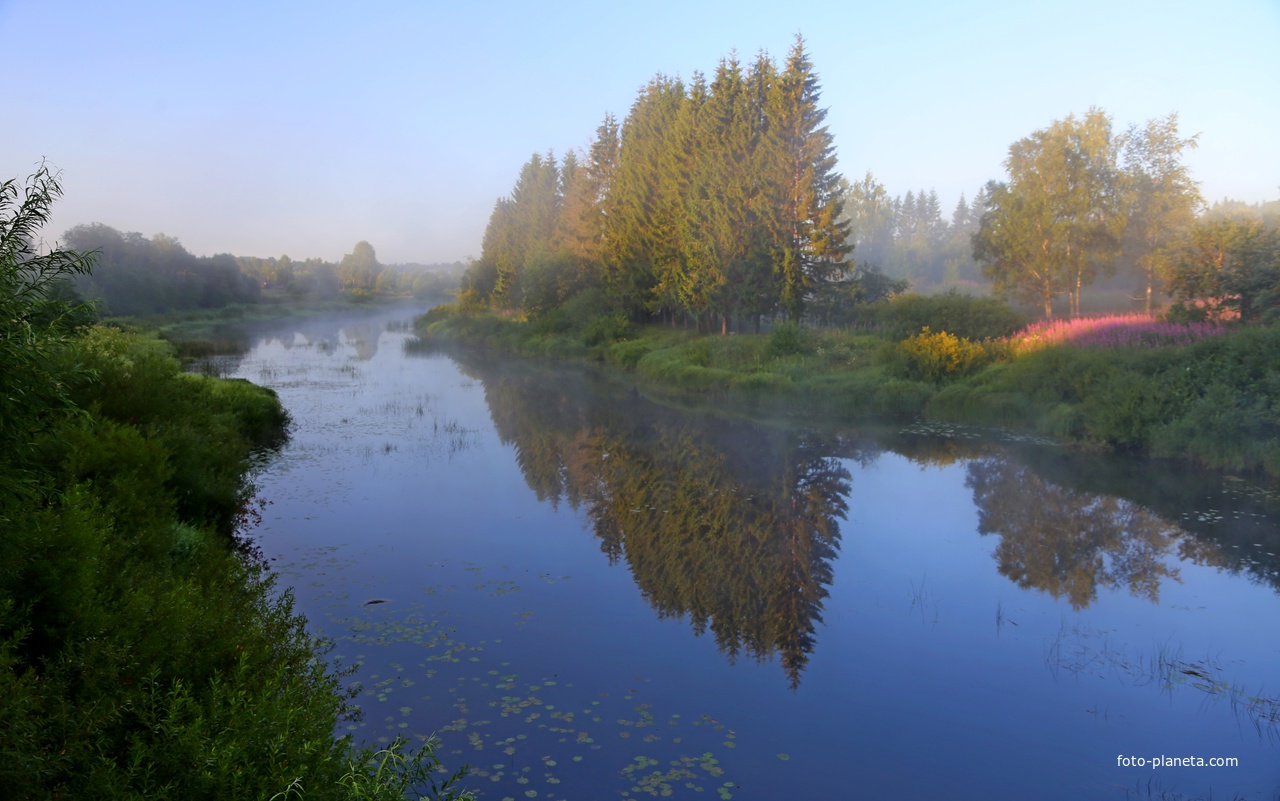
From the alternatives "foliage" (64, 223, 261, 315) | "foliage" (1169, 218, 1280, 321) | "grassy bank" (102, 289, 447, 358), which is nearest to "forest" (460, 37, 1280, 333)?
"foliage" (1169, 218, 1280, 321)

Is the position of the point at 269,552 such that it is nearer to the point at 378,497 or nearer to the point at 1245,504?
the point at 378,497

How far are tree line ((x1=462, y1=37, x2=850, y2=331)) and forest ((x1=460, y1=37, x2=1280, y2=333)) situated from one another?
7 centimetres

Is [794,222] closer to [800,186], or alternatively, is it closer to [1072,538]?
[800,186]

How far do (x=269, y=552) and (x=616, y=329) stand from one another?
28.2m

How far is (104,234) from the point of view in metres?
58.2

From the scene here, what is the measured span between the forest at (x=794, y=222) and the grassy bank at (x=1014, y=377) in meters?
1.95

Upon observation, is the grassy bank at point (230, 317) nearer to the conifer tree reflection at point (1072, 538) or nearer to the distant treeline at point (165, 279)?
the distant treeline at point (165, 279)

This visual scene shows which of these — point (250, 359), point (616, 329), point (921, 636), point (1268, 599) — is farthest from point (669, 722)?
point (250, 359)

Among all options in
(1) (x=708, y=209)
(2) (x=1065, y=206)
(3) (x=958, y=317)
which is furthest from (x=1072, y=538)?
(2) (x=1065, y=206)

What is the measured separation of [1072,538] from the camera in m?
10.3

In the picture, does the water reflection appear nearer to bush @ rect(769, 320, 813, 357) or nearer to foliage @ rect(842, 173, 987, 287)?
bush @ rect(769, 320, 813, 357)

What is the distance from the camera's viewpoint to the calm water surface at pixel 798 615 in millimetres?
5445

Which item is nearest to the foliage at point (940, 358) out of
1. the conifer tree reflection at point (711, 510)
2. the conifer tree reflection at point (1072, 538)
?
the conifer tree reflection at point (711, 510)

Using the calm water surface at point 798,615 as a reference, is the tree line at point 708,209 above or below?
above
